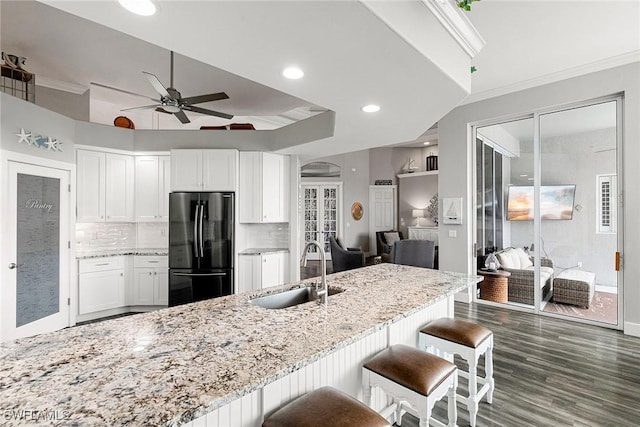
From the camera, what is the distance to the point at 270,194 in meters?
4.70

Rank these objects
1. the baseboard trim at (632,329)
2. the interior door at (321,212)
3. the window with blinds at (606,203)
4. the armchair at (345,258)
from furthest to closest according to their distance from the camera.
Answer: the interior door at (321,212), the armchair at (345,258), the window with blinds at (606,203), the baseboard trim at (632,329)

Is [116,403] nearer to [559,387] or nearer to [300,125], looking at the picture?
[559,387]

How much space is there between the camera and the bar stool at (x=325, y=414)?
1151mm

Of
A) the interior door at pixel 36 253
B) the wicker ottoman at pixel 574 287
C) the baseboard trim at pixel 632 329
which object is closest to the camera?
the interior door at pixel 36 253

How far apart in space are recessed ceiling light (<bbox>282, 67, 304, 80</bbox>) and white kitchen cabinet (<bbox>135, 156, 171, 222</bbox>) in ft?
10.8

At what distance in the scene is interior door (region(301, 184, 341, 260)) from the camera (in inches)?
370

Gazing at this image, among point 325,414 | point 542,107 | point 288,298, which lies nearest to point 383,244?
point 542,107

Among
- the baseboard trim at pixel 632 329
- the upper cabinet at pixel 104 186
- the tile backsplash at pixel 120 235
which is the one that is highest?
the upper cabinet at pixel 104 186

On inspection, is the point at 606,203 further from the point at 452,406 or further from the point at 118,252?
the point at 118,252

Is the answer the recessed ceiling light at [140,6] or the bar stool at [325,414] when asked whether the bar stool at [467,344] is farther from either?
the recessed ceiling light at [140,6]

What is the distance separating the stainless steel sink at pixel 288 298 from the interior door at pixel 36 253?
119 inches

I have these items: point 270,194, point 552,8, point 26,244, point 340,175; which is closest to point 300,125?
point 270,194

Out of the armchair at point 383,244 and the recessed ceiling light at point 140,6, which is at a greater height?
the recessed ceiling light at point 140,6

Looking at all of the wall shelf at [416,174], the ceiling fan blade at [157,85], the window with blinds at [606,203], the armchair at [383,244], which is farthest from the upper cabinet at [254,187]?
the wall shelf at [416,174]
